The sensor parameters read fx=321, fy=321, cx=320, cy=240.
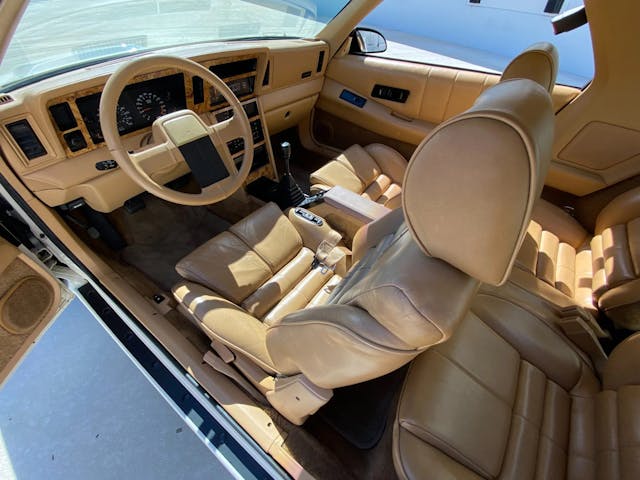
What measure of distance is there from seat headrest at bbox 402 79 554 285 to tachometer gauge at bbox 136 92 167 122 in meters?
1.23

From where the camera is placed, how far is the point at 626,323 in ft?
4.07

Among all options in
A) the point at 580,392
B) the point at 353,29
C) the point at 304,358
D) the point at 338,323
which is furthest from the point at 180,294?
the point at 353,29

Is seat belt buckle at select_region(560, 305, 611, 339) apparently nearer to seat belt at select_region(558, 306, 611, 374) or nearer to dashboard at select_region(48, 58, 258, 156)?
seat belt at select_region(558, 306, 611, 374)

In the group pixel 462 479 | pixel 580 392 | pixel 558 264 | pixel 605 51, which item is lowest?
pixel 558 264

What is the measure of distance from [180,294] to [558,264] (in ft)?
5.57

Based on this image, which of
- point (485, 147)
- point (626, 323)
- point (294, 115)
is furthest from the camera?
point (294, 115)

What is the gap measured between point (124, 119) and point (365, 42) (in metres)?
1.77

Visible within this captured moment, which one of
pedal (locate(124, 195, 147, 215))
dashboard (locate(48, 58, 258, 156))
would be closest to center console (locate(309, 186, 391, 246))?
dashboard (locate(48, 58, 258, 156))

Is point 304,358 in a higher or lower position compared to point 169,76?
lower

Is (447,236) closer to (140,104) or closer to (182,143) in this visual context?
(182,143)

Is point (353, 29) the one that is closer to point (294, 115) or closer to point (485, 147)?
point (294, 115)

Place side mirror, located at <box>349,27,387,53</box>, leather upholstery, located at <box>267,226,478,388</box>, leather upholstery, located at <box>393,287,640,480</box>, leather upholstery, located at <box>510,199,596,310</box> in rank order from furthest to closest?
side mirror, located at <box>349,27,387,53</box>, leather upholstery, located at <box>510,199,596,310</box>, leather upholstery, located at <box>393,287,640,480</box>, leather upholstery, located at <box>267,226,478,388</box>

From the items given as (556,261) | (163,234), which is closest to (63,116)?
(163,234)

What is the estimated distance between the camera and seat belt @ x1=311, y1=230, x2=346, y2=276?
4.27ft
